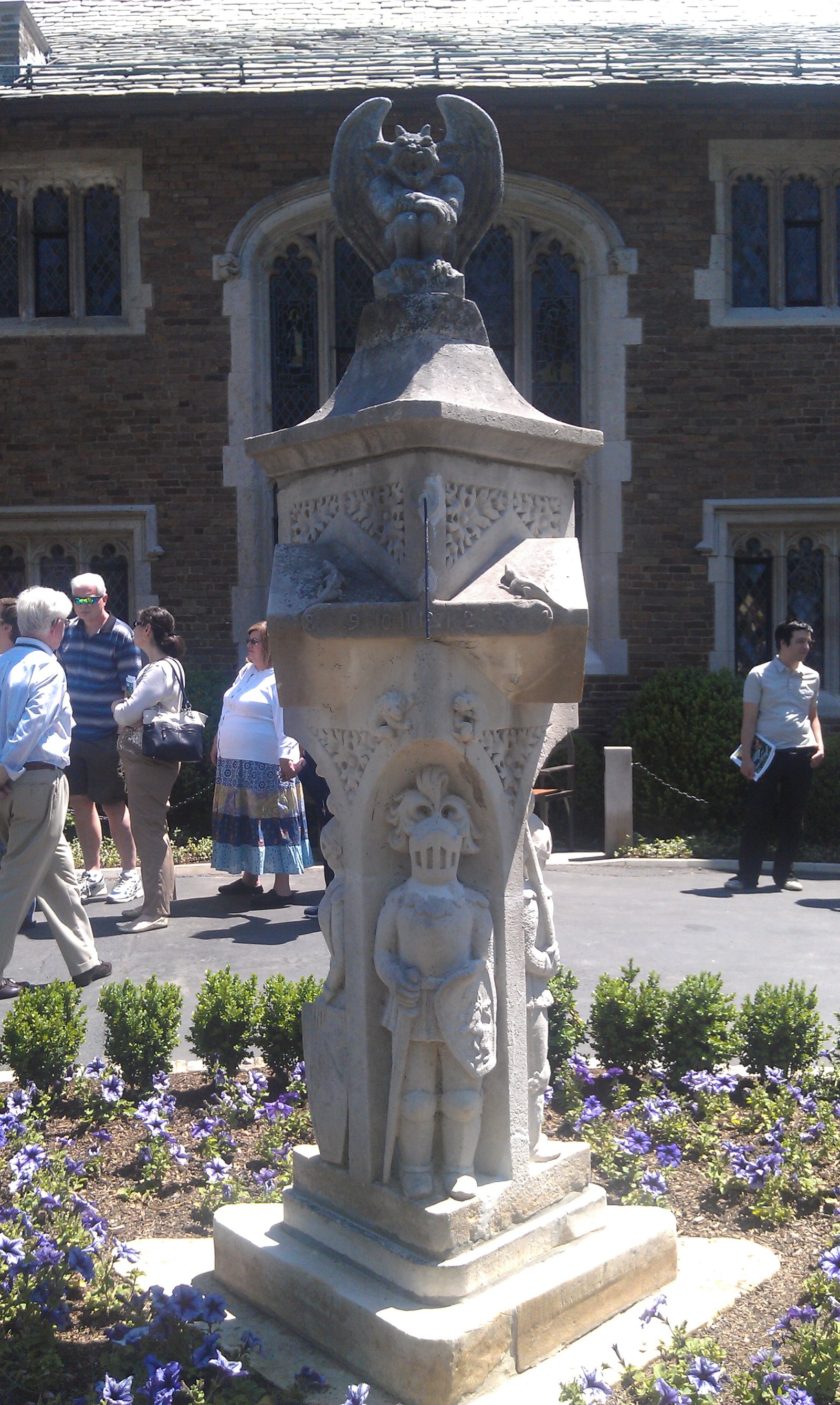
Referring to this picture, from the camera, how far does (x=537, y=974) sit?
308cm

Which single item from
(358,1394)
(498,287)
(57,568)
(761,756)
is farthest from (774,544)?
(358,1394)

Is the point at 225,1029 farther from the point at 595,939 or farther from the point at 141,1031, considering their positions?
the point at 595,939

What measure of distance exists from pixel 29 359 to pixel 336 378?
2.98m

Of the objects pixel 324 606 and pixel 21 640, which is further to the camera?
pixel 21 640

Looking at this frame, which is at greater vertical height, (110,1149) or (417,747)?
(417,747)

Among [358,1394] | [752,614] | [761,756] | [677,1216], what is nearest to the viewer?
[358,1394]

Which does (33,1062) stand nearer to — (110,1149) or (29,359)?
(110,1149)

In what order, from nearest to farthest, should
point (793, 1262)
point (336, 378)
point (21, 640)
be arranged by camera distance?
1. point (793, 1262)
2. point (21, 640)
3. point (336, 378)

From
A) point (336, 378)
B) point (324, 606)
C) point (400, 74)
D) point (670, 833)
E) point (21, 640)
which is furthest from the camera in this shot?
point (336, 378)

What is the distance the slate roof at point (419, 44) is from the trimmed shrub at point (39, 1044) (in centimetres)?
940

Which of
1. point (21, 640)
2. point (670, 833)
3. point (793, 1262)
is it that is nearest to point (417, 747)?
point (793, 1262)

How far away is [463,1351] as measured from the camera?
2557 mm

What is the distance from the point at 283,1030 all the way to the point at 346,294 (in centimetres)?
946

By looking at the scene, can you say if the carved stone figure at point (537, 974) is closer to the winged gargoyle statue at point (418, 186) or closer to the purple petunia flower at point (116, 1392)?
the purple petunia flower at point (116, 1392)
